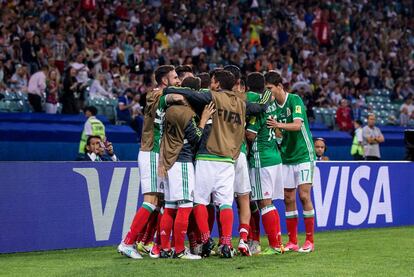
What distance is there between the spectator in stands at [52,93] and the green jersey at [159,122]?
982 cm

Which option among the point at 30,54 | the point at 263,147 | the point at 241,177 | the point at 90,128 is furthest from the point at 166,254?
the point at 30,54

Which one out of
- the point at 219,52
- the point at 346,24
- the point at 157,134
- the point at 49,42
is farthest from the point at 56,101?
the point at 346,24

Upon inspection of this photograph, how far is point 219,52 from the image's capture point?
27.1m

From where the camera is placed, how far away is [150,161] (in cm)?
1095

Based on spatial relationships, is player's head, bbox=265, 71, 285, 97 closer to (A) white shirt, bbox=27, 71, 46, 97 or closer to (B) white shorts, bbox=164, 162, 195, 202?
(B) white shorts, bbox=164, 162, 195, 202

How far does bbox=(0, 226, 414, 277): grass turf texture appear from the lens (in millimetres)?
9242

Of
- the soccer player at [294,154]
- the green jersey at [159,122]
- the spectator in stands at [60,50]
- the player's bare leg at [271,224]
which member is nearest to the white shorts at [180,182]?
the green jersey at [159,122]

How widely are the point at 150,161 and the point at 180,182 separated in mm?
710

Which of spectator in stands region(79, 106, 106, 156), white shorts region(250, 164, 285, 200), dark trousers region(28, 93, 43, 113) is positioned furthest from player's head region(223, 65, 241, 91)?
dark trousers region(28, 93, 43, 113)

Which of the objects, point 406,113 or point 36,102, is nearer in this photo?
point 36,102

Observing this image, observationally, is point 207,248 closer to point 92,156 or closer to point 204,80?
point 204,80

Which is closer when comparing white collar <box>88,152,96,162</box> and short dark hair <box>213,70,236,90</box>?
short dark hair <box>213,70,236,90</box>

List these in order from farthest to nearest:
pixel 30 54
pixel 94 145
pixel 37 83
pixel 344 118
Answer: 1. pixel 344 118
2. pixel 30 54
3. pixel 37 83
4. pixel 94 145

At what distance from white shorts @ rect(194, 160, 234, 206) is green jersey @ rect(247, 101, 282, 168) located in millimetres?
796
